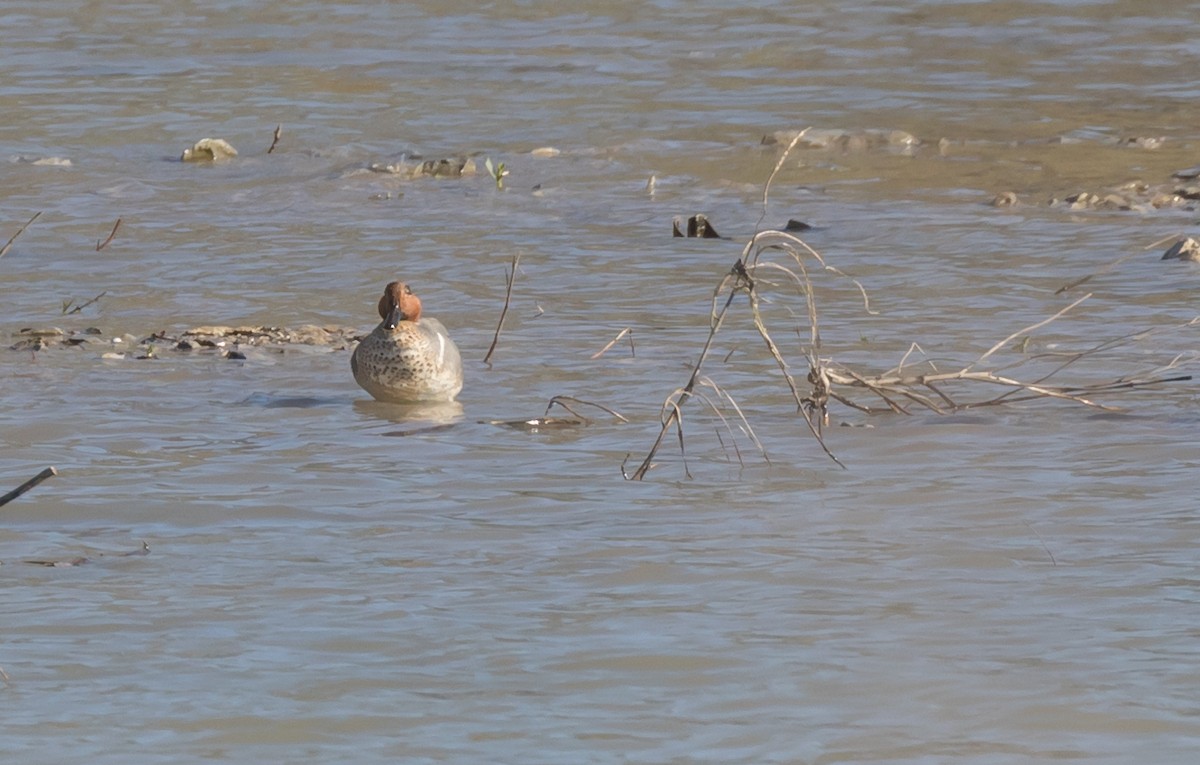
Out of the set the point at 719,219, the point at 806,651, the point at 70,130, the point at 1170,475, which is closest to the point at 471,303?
the point at 719,219

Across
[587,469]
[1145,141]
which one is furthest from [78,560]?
[1145,141]

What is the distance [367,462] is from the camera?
6.70 m

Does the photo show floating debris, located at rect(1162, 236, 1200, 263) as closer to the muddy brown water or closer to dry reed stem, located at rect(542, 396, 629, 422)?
the muddy brown water

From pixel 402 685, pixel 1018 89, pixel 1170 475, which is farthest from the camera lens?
pixel 1018 89

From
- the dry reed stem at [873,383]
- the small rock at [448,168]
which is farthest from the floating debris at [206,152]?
the dry reed stem at [873,383]

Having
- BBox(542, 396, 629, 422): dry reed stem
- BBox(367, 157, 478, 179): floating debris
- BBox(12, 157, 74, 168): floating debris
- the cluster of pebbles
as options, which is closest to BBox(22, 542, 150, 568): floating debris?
BBox(542, 396, 629, 422): dry reed stem

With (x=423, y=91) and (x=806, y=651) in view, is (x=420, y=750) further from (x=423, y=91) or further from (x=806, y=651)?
(x=423, y=91)

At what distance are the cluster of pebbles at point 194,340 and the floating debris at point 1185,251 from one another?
3.69m

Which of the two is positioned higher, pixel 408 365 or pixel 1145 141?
pixel 408 365

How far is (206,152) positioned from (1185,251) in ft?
21.0

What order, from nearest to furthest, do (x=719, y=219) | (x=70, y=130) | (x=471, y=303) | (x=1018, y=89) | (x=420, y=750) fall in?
(x=420, y=750)
(x=471, y=303)
(x=719, y=219)
(x=70, y=130)
(x=1018, y=89)

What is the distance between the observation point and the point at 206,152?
13734mm

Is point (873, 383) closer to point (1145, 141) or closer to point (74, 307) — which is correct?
point (74, 307)

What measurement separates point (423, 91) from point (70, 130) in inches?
110
